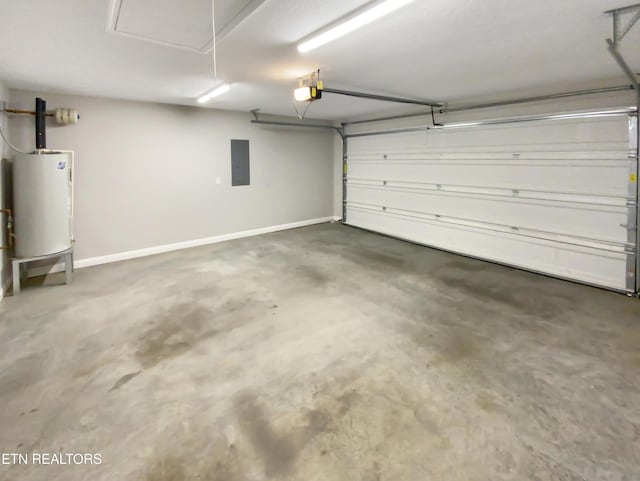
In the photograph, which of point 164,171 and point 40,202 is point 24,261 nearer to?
point 40,202

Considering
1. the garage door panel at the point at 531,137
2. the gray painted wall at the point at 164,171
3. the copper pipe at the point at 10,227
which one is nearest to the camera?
the copper pipe at the point at 10,227

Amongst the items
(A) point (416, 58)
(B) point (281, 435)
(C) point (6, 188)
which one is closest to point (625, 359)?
(B) point (281, 435)

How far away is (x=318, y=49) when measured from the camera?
9.59ft

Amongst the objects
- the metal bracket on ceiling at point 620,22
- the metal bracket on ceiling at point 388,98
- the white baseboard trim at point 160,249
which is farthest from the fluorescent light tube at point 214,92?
the metal bracket on ceiling at point 620,22

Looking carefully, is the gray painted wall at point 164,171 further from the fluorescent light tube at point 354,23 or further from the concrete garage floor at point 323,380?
the fluorescent light tube at point 354,23

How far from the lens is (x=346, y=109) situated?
6.41m

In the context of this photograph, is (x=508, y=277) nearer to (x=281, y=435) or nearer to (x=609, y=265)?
(x=609, y=265)

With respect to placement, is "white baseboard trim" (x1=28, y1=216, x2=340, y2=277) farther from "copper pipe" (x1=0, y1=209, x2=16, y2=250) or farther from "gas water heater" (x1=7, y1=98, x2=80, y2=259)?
"gas water heater" (x1=7, y1=98, x2=80, y2=259)

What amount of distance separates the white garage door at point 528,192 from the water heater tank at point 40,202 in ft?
18.0

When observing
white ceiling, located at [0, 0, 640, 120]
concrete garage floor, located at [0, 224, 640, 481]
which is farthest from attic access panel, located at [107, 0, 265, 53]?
concrete garage floor, located at [0, 224, 640, 481]

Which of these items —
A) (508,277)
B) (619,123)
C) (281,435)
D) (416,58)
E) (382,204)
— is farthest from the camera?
(382,204)

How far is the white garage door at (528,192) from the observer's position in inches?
157

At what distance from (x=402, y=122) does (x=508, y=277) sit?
359 cm

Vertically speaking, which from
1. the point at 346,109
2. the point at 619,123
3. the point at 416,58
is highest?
the point at 346,109
